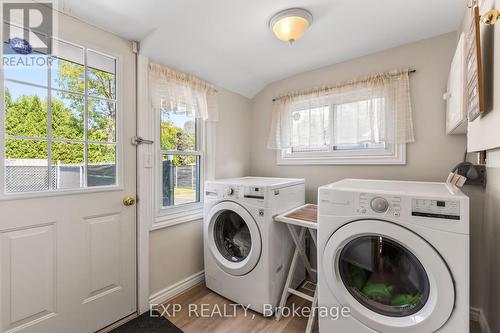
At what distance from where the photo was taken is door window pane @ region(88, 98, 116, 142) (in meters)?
1.54

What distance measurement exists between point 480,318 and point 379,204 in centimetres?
133

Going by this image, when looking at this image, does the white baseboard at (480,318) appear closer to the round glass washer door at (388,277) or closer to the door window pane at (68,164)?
the round glass washer door at (388,277)

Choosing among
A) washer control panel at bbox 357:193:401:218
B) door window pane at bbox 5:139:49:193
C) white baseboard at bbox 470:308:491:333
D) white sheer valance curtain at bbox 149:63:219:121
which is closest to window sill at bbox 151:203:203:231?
door window pane at bbox 5:139:49:193

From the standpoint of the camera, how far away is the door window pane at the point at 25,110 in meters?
1.22

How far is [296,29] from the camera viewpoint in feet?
5.05

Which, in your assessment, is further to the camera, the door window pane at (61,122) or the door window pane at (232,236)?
the door window pane at (232,236)

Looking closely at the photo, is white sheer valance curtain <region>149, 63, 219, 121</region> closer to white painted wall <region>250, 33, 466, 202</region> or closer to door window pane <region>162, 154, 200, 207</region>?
door window pane <region>162, 154, 200, 207</region>

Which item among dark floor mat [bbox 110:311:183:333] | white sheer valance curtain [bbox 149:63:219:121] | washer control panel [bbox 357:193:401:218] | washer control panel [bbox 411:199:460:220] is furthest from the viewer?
white sheer valance curtain [bbox 149:63:219:121]

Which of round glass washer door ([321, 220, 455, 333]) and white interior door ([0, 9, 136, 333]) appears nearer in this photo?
round glass washer door ([321, 220, 455, 333])

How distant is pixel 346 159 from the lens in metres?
2.15

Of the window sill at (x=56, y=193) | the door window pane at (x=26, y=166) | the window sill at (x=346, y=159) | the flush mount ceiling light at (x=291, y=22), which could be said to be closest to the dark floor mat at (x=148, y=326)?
the window sill at (x=56, y=193)

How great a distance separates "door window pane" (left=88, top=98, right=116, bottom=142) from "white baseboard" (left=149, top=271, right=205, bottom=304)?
1.33 meters

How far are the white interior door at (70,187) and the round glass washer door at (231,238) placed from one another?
65 cm

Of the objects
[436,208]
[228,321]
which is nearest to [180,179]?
[228,321]
